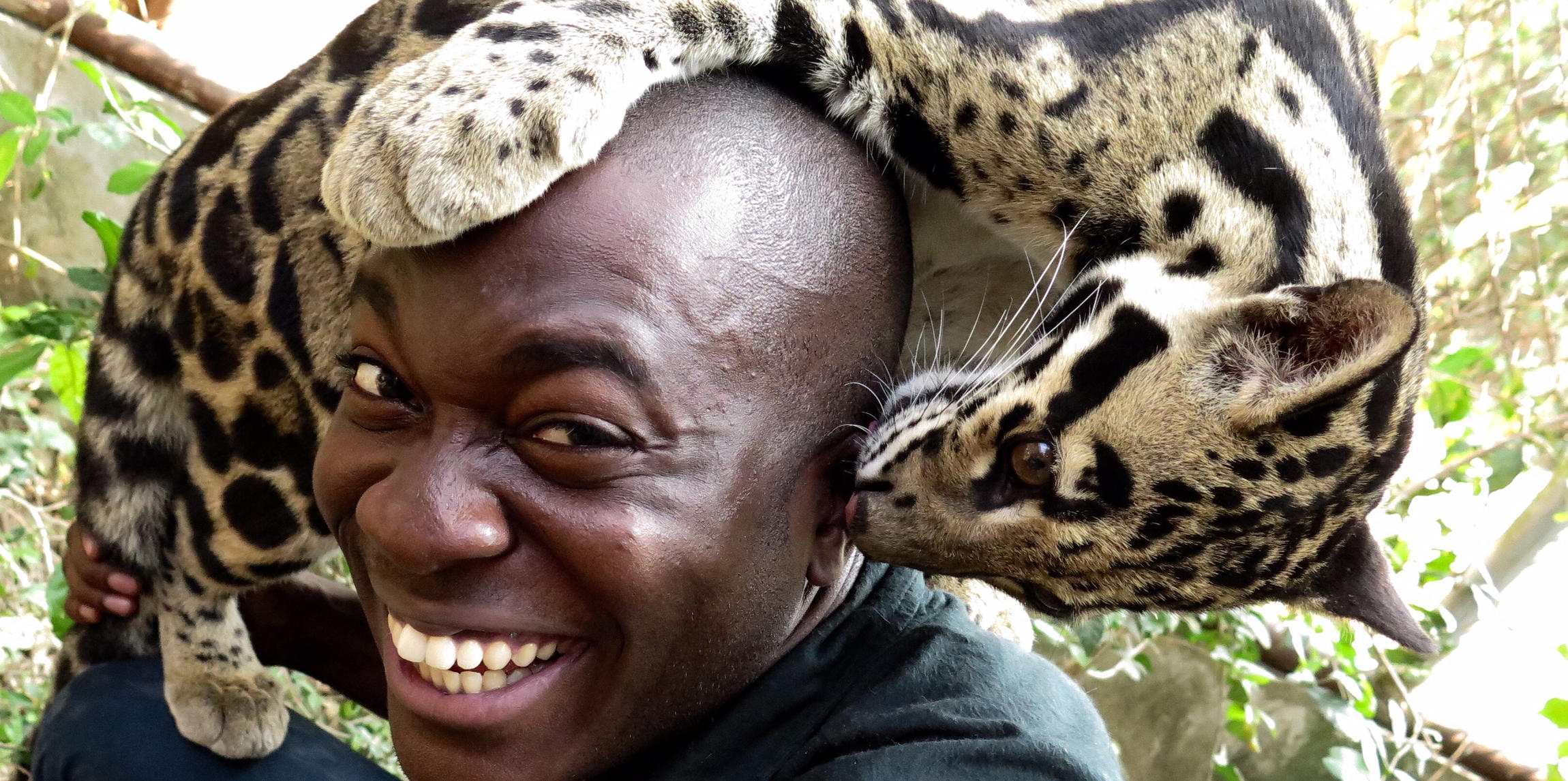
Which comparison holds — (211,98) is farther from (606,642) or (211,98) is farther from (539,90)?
(606,642)

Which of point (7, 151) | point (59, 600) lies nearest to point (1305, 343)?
point (59, 600)

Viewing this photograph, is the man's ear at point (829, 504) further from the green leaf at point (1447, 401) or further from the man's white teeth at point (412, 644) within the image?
the green leaf at point (1447, 401)

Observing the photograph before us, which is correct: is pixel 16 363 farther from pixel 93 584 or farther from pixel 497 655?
pixel 497 655

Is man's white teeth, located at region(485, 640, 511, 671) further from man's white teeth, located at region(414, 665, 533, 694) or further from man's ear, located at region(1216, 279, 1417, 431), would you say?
man's ear, located at region(1216, 279, 1417, 431)

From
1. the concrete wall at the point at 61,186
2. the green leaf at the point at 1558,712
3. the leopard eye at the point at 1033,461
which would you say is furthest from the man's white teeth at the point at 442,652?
the concrete wall at the point at 61,186

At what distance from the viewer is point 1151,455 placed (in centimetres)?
208

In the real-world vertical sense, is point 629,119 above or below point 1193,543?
above

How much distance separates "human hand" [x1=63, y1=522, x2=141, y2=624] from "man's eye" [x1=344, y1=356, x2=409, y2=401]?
137cm

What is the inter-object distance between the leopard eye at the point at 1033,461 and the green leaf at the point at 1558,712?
2115 millimetres

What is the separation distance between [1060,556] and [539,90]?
114 centimetres

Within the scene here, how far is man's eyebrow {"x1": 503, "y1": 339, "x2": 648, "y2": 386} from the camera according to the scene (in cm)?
165

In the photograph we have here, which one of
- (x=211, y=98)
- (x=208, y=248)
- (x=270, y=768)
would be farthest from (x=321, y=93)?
(x=211, y=98)

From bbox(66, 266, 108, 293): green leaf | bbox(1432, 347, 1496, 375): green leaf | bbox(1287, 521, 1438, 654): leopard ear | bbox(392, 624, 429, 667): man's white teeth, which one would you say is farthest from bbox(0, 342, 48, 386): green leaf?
bbox(1432, 347, 1496, 375): green leaf

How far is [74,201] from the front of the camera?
5648 millimetres
